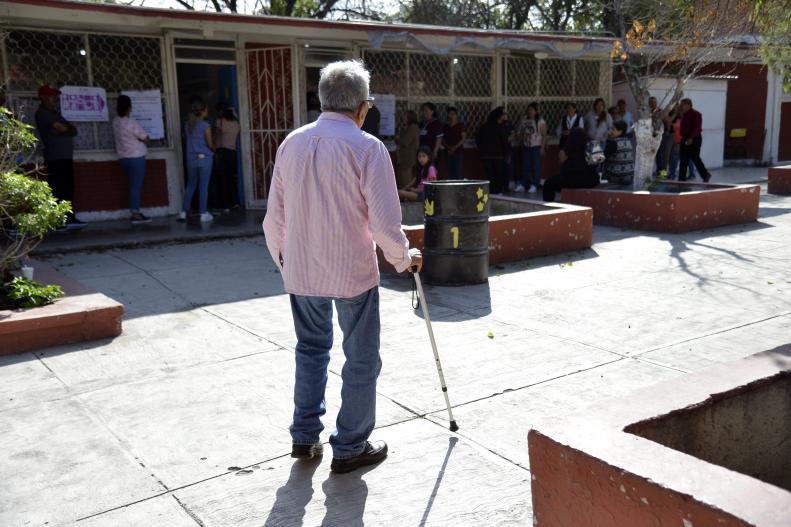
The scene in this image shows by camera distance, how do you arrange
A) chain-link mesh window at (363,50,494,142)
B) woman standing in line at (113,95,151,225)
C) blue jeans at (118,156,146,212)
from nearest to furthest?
1. woman standing in line at (113,95,151,225)
2. blue jeans at (118,156,146,212)
3. chain-link mesh window at (363,50,494,142)

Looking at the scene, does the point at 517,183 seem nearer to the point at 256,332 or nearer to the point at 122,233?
the point at 122,233

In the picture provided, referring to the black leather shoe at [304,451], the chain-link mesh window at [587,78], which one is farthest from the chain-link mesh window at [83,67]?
the chain-link mesh window at [587,78]

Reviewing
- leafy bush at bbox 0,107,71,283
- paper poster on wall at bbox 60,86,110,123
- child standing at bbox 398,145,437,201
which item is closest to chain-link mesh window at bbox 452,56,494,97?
child standing at bbox 398,145,437,201

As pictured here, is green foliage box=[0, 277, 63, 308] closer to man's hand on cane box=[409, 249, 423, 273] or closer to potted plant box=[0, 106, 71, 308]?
potted plant box=[0, 106, 71, 308]

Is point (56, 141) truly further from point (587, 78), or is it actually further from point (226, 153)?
point (587, 78)

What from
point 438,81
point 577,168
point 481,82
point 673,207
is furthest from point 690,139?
point 673,207

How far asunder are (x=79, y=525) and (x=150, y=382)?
1.64m

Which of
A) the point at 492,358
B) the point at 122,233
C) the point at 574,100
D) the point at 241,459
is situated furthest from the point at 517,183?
the point at 241,459

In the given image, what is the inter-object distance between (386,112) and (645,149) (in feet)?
14.9

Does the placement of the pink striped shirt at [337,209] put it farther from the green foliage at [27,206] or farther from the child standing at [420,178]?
the child standing at [420,178]

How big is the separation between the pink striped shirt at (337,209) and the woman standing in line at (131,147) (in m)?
7.66

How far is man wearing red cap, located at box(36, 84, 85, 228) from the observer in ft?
31.0

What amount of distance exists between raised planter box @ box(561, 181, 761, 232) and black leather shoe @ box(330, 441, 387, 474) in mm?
7255

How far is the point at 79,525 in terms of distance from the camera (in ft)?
9.84
